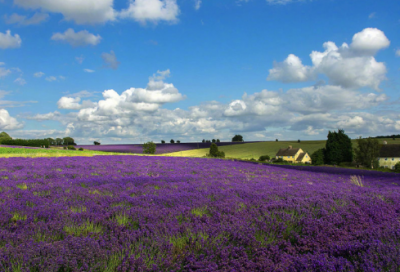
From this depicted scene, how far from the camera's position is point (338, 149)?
6078cm

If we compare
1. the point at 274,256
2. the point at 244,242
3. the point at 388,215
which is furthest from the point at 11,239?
the point at 388,215

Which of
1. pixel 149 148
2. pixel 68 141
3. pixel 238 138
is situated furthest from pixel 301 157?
pixel 68 141

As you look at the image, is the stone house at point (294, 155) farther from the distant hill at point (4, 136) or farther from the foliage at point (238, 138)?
the distant hill at point (4, 136)

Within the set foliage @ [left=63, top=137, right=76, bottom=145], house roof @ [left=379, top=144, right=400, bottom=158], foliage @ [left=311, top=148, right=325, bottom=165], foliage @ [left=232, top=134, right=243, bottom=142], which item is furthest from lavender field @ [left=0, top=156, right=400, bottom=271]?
foliage @ [left=232, top=134, right=243, bottom=142]

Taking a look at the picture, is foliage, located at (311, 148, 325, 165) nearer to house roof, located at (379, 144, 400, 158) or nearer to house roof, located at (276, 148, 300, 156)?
house roof, located at (276, 148, 300, 156)

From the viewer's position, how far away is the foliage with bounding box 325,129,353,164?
198ft

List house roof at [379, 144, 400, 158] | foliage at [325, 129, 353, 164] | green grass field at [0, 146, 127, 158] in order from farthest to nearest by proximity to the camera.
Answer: house roof at [379, 144, 400, 158] → foliage at [325, 129, 353, 164] → green grass field at [0, 146, 127, 158]

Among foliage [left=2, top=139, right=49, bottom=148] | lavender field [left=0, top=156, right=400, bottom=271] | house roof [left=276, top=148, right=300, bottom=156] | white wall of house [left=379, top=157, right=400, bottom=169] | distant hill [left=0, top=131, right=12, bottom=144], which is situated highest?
distant hill [left=0, top=131, right=12, bottom=144]

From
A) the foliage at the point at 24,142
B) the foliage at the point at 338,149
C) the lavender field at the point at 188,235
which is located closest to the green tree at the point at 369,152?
the foliage at the point at 338,149

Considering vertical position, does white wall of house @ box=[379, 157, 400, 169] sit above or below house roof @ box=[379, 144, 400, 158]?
below

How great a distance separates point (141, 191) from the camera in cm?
656

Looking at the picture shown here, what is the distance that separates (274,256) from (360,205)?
4.13 meters

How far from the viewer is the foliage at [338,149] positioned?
60.3 m

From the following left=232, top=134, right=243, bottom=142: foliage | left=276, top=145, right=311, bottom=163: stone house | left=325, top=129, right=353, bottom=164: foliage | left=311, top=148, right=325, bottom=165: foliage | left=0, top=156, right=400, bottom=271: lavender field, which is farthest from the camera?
left=232, top=134, right=243, bottom=142: foliage
